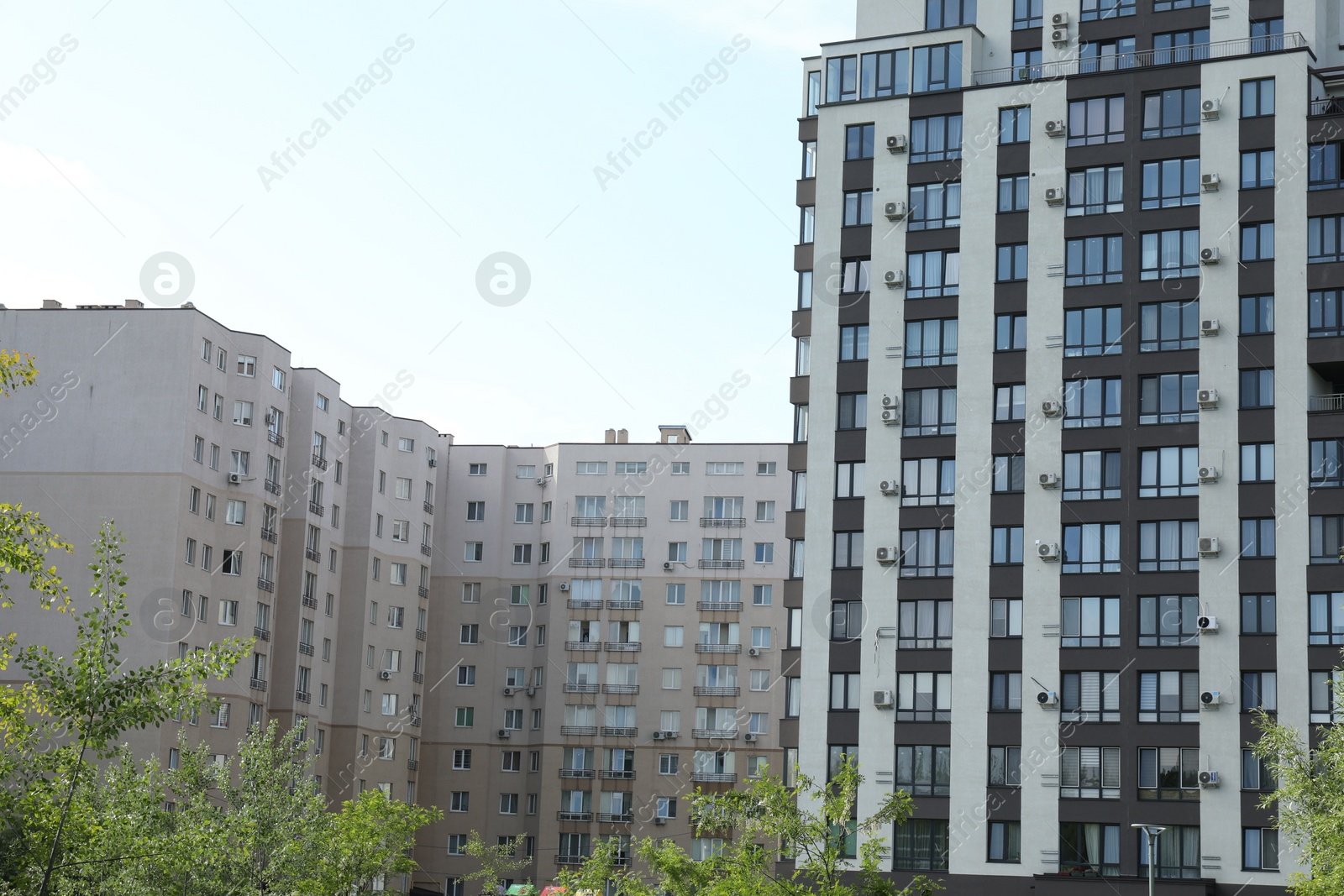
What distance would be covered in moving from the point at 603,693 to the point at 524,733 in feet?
22.5

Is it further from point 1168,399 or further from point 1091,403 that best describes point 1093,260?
point 1168,399

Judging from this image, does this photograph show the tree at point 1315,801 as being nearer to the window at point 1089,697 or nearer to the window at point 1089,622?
the window at point 1089,697

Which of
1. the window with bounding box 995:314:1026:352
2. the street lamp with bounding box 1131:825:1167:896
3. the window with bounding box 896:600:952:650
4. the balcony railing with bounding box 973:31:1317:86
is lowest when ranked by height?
the street lamp with bounding box 1131:825:1167:896

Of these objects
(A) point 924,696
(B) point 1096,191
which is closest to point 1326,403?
(B) point 1096,191

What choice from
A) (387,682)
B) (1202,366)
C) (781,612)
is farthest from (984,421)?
(387,682)

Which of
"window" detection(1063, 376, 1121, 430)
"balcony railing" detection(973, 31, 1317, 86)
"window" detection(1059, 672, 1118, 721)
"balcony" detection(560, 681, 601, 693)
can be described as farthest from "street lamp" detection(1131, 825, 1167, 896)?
"balcony" detection(560, 681, 601, 693)

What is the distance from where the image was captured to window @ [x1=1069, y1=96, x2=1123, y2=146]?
69.6 metres

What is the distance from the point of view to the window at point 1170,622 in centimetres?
6438

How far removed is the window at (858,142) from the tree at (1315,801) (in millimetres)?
31583

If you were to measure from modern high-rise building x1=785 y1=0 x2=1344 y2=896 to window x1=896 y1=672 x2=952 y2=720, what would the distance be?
4.8 inches

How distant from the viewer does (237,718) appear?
91.4 m

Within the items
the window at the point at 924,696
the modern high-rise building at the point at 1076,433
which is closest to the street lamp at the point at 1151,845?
the modern high-rise building at the point at 1076,433

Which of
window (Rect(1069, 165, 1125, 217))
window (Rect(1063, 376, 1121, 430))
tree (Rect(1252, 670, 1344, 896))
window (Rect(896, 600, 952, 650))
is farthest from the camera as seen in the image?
window (Rect(1069, 165, 1125, 217))

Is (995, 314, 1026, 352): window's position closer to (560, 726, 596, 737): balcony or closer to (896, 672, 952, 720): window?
(896, 672, 952, 720): window
